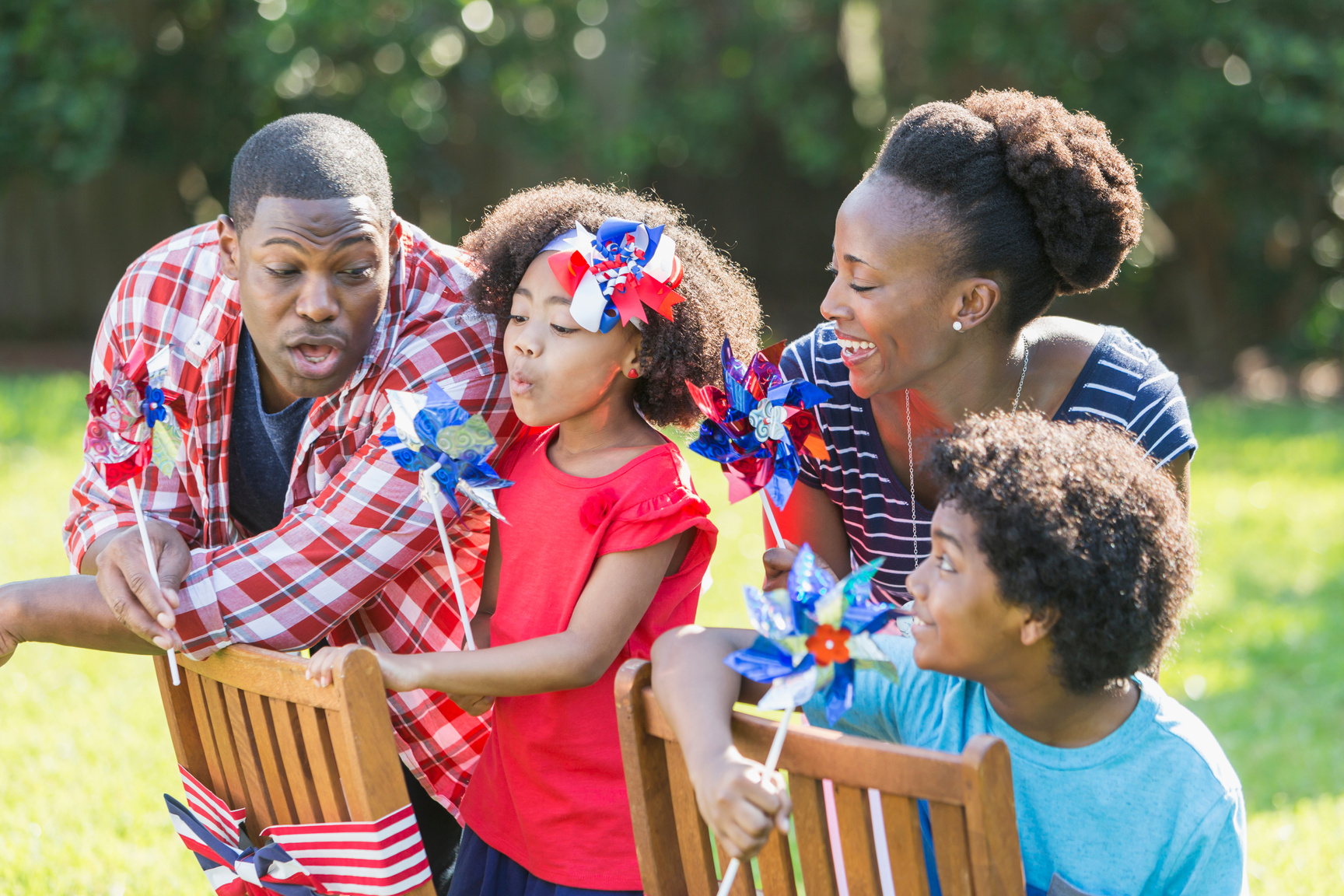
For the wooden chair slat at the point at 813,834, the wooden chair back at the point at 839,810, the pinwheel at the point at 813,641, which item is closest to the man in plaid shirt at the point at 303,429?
the wooden chair back at the point at 839,810

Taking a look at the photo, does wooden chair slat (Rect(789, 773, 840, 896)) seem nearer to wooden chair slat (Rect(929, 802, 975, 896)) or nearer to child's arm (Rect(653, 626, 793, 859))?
child's arm (Rect(653, 626, 793, 859))

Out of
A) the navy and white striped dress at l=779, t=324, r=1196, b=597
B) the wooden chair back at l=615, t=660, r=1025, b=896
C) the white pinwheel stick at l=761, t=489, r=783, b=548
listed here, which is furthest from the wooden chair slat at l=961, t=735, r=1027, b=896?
the navy and white striped dress at l=779, t=324, r=1196, b=597

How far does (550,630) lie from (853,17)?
38.4ft

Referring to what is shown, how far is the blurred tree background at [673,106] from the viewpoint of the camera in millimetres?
10172

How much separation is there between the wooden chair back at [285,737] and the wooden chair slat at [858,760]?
47 cm

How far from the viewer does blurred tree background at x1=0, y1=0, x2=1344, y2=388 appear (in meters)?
10.2

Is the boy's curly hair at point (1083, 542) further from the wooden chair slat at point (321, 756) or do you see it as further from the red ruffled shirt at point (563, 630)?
the wooden chair slat at point (321, 756)

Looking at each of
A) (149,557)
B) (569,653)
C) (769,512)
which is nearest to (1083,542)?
(769,512)

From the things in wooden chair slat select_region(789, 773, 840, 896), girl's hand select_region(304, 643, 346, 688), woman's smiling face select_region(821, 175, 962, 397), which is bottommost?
wooden chair slat select_region(789, 773, 840, 896)

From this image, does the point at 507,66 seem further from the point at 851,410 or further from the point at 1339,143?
the point at 851,410

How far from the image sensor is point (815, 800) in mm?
1673

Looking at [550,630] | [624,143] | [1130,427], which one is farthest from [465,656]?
[624,143]

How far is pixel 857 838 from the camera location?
1.64 meters

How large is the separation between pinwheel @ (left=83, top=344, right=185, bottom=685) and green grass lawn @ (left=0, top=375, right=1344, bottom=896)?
58.2 inches
